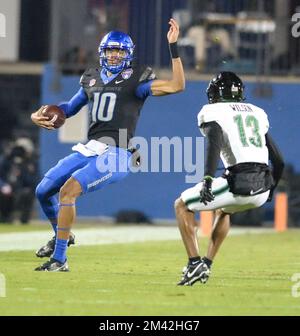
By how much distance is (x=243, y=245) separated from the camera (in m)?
15.9

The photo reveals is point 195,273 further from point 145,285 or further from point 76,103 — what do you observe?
point 76,103

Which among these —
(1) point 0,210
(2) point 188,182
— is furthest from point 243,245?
(1) point 0,210

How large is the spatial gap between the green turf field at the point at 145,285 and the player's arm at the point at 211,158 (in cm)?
75

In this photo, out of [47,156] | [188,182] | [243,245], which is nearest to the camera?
[243,245]

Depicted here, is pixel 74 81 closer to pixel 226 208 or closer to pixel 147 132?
pixel 147 132

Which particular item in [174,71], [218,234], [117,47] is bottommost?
[218,234]

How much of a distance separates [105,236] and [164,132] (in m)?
4.41

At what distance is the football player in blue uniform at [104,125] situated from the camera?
1112cm

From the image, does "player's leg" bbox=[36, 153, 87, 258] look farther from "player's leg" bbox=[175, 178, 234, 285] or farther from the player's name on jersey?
the player's name on jersey

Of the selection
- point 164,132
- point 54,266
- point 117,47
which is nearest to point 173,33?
point 117,47

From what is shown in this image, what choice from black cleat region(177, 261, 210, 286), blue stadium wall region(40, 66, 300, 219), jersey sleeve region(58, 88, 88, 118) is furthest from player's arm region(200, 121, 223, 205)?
blue stadium wall region(40, 66, 300, 219)

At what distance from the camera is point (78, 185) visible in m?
11.0

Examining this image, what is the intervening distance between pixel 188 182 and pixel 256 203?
10073 millimetres

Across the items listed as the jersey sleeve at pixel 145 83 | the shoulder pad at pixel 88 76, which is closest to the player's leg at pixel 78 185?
the jersey sleeve at pixel 145 83
